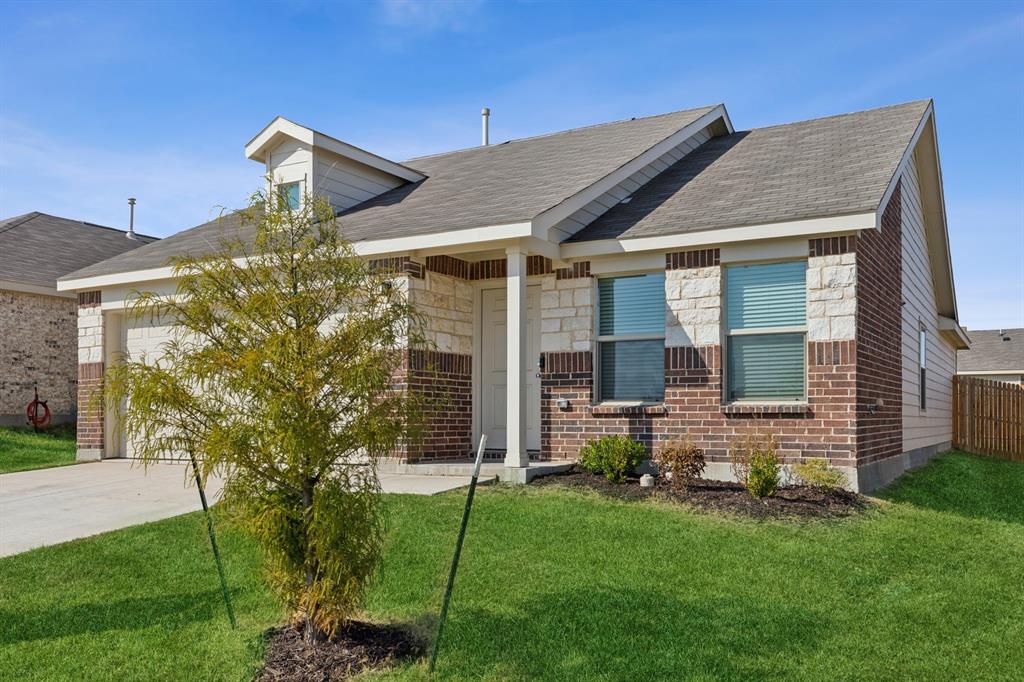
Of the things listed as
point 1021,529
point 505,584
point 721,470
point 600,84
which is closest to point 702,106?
point 600,84

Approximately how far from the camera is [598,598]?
5945mm

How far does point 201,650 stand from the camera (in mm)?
5480

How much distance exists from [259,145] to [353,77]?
4.61m

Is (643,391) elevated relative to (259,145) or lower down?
lower down

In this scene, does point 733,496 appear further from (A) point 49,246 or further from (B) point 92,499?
(A) point 49,246

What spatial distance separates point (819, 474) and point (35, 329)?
1617cm

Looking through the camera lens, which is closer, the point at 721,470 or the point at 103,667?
the point at 103,667

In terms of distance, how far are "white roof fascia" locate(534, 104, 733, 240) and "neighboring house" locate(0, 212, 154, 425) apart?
502 inches

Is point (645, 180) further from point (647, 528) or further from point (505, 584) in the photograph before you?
point (505, 584)

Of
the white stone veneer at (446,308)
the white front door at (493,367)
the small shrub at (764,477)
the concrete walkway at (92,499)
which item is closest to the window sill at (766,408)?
the small shrub at (764,477)

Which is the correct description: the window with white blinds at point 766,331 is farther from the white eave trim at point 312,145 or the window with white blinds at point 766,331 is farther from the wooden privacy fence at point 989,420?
the wooden privacy fence at point 989,420

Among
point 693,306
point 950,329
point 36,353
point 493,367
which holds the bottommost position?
point 493,367

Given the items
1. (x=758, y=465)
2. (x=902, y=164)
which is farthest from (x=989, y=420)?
(x=758, y=465)

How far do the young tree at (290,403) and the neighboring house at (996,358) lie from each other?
35429 mm
